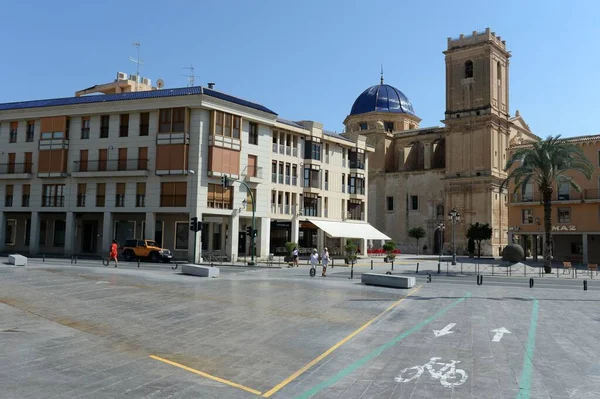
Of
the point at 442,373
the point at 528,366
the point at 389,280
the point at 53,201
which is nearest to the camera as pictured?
the point at 442,373

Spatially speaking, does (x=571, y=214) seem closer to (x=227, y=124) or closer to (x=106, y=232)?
(x=227, y=124)

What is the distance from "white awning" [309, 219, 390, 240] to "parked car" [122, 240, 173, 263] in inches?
626

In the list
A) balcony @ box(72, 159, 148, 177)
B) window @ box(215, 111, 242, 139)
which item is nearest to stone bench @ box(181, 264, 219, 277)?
balcony @ box(72, 159, 148, 177)

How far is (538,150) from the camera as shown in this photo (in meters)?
41.8

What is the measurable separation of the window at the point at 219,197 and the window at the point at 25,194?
706 inches

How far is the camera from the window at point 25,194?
48.6 m

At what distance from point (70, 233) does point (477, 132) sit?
172 ft

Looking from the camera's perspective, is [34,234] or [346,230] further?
[346,230]

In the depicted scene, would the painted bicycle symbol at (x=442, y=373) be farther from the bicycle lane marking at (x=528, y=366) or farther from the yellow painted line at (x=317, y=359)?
the yellow painted line at (x=317, y=359)

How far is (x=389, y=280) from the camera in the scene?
2531cm

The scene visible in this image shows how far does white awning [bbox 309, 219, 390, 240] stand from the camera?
51.2 metres

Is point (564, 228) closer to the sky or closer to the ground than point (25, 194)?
closer to the ground

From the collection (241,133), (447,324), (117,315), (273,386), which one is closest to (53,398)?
(273,386)

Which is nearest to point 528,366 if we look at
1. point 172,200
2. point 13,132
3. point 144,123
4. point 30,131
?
point 172,200
